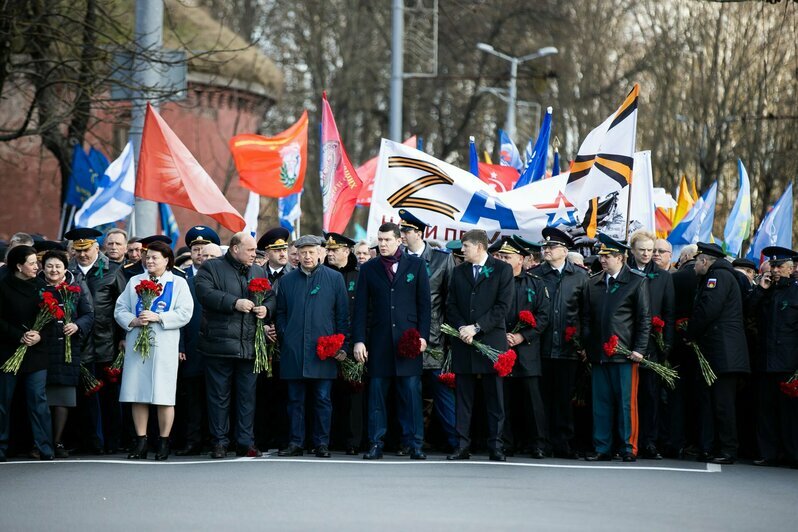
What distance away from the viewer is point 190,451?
14.2m

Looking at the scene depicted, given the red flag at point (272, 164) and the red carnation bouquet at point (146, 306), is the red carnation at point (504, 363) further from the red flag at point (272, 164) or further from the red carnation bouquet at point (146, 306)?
the red flag at point (272, 164)

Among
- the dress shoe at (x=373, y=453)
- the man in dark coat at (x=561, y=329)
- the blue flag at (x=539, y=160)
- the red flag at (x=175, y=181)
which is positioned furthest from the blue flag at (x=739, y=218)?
the dress shoe at (x=373, y=453)

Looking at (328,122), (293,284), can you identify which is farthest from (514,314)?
(328,122)

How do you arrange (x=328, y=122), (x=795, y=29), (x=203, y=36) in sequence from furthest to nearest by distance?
(x=203, y=36)
(x=795, y=29)
(x=328, y=122)

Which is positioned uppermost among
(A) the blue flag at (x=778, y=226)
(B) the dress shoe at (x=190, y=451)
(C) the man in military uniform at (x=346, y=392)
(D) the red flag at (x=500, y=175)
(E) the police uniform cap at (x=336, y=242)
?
(D) the red flag at (x=500, y=175)

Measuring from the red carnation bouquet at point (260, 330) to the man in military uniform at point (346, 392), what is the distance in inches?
38.7

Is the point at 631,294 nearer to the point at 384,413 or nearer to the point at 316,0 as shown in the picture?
the point at 384,413

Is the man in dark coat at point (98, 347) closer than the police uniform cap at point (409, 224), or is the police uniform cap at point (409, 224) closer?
the man in dark coat at point (98, 347)

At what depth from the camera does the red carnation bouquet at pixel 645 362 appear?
14.0m

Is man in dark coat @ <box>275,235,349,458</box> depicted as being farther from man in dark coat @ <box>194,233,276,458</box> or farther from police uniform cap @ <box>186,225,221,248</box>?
police uniform cap @ <box>186,225,221,248</box>

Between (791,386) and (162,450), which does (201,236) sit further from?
(791,386)

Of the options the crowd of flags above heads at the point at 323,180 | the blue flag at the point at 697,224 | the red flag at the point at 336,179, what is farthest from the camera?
the blue flag at the point at 697,224

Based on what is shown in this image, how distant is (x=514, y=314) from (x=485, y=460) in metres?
1.45

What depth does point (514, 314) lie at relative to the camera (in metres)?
14.4
